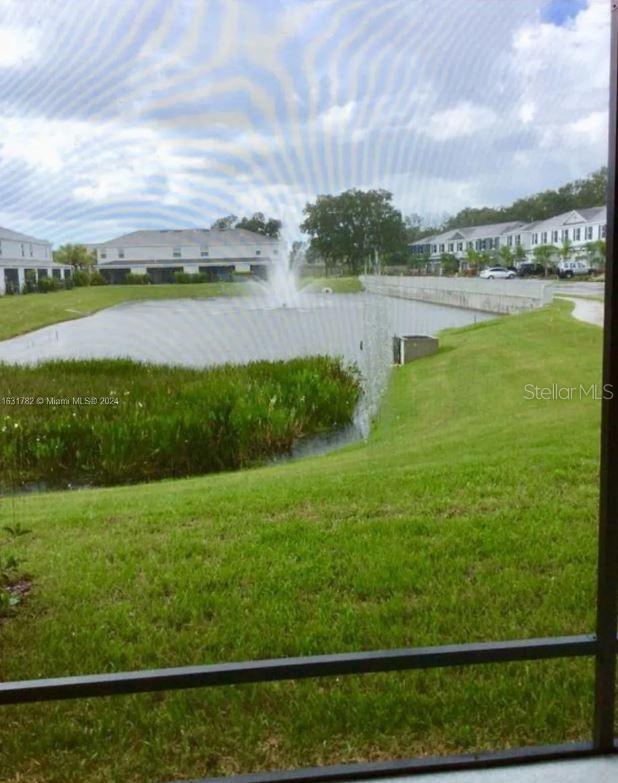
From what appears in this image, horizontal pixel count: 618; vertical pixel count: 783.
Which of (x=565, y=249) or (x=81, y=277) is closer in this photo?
(x=81, y=277)

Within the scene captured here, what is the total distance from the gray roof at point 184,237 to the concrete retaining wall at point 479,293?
46 cm

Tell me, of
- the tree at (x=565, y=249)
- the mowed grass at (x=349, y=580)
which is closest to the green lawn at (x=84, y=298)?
the mowed grass at (x=349, y=580)

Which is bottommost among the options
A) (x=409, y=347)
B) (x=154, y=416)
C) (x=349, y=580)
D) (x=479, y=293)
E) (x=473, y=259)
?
(x=349, y=580)

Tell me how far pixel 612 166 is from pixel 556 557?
49.8 inches

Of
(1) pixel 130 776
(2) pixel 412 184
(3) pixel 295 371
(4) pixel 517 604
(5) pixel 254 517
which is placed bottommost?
(1) pixel 130 776

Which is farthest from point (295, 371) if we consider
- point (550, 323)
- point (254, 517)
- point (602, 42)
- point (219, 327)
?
point (602, 42)

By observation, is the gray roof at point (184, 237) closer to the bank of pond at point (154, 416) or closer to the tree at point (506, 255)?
the bank of pond at point (154, 416)

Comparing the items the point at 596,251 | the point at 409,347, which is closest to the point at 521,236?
the point at 596,251

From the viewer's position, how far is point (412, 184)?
2.31 m

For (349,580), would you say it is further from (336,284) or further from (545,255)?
(545,255)

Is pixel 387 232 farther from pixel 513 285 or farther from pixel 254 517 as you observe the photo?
pixel 254 517

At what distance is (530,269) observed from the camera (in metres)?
2.53

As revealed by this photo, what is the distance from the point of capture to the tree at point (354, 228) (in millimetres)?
2287

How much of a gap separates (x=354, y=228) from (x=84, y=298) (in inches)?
34.1
